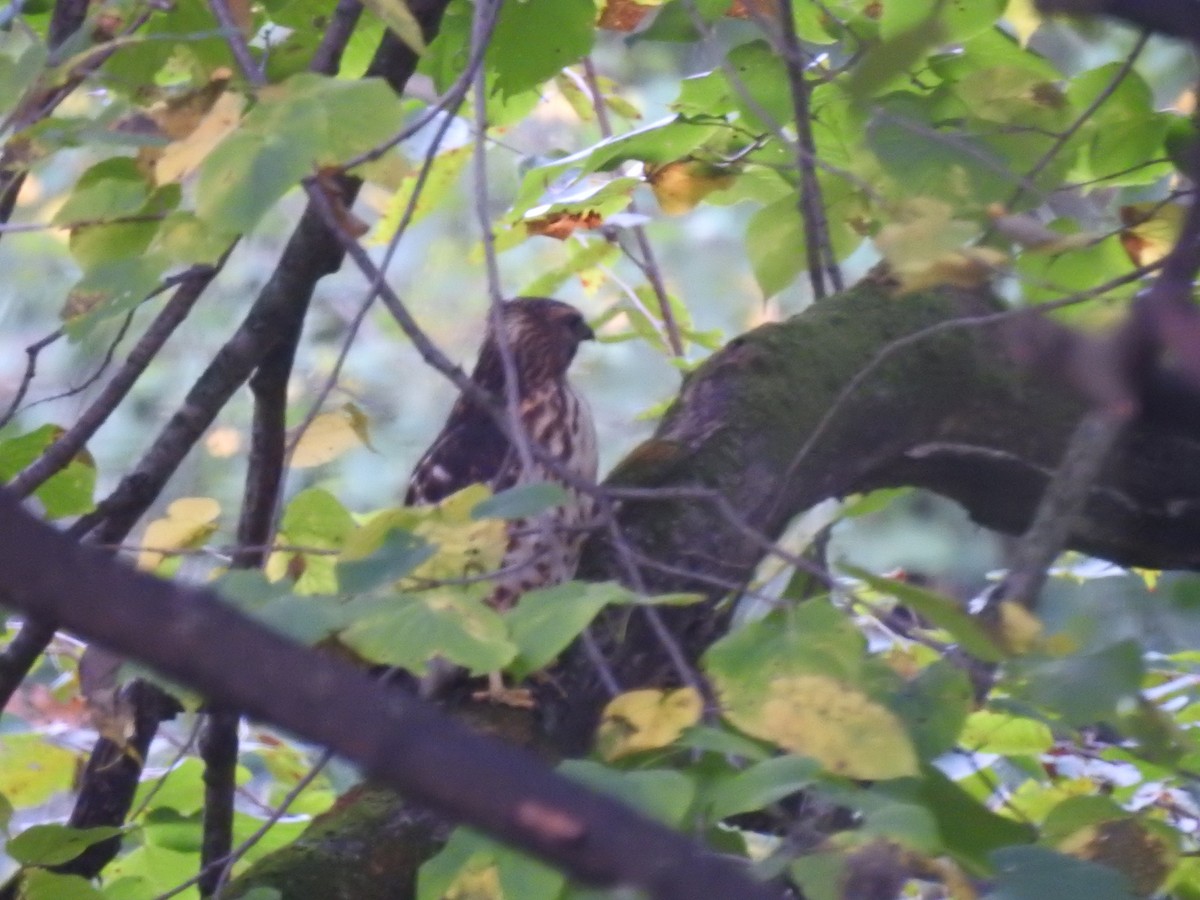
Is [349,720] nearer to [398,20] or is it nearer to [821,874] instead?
[821,874]

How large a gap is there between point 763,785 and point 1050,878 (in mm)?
160

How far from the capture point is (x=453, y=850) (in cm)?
96

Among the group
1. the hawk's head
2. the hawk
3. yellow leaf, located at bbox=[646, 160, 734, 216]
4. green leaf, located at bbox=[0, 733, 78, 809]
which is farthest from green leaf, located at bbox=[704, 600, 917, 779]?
the hawk's head

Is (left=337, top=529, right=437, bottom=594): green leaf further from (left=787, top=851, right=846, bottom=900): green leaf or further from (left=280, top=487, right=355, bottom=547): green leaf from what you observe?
(left=280, top=487, right=355, bottom=547): green leaf

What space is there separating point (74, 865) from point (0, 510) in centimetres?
155

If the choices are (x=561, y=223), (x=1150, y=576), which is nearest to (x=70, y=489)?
(x=561, y=223)

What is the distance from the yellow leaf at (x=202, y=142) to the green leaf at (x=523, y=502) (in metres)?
0.31

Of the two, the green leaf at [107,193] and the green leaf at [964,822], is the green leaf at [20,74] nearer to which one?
the green leaf at [107,193]

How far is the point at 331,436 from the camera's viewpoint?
1812 mm

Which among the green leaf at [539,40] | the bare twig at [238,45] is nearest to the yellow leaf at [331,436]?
the green leaf at [539,40]

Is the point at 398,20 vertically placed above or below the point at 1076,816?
above

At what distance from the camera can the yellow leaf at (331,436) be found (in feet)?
5.95

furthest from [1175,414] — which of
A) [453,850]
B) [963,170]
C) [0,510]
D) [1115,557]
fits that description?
[1115,557]

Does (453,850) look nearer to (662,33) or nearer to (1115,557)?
(662,33)
